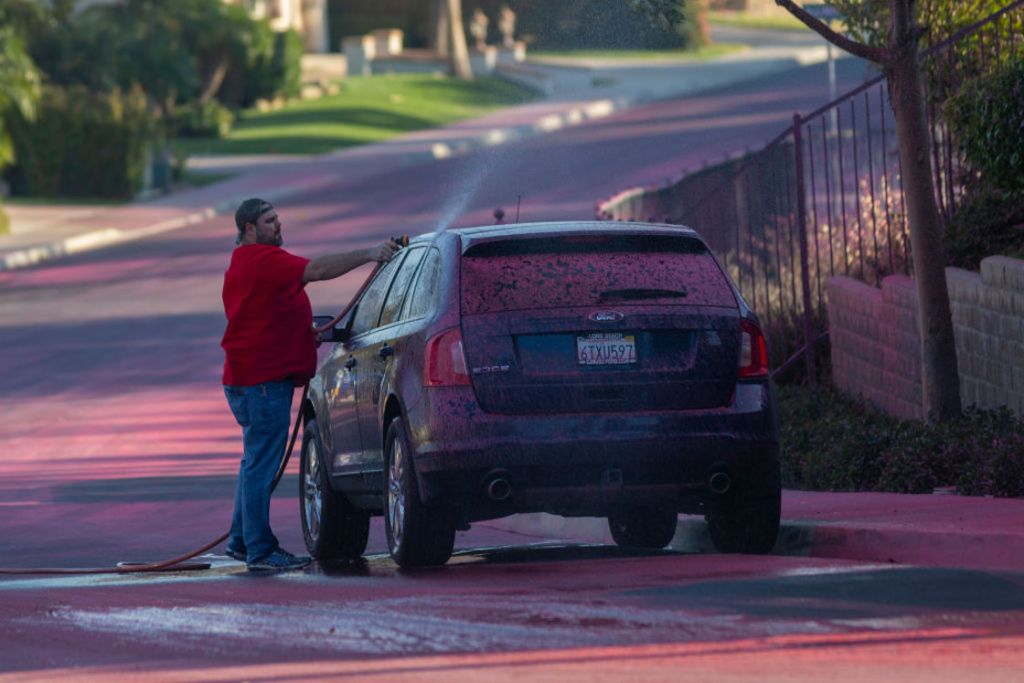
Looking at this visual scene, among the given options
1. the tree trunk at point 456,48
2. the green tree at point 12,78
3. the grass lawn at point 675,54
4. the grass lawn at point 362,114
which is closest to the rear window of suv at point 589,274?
the green tree at point 12,78

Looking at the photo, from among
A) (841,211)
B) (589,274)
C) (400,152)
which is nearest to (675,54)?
(400,152)

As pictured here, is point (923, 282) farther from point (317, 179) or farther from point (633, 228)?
point (317, 179)

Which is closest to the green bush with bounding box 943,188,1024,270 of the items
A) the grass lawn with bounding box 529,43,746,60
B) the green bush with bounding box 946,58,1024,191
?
the green bush with bounding box 946,58,1024,191

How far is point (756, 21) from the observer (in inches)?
3944

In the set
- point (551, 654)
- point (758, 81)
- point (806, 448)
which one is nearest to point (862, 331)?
point (806, 448)

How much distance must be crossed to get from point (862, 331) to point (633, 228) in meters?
6.21

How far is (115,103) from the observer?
4872cm

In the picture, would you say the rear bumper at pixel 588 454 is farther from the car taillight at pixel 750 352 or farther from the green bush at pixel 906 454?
the green bush at pixel 906 454

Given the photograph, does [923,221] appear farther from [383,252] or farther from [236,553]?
[236,553]

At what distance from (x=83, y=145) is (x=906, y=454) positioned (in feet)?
131

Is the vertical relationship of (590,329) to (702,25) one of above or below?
above

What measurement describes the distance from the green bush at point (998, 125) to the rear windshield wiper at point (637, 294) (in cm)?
335

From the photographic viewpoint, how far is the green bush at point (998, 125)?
12.1 m

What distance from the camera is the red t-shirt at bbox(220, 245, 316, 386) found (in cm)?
1066
